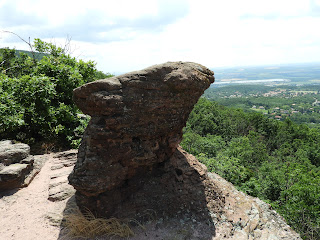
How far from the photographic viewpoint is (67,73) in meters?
11.9

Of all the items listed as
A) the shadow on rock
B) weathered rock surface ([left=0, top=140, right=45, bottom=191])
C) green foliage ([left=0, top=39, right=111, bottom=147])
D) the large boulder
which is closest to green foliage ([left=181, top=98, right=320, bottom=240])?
the shadow on rock

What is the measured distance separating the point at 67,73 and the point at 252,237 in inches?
430

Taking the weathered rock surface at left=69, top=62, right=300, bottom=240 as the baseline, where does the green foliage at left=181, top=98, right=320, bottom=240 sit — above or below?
below

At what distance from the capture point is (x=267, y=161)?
19578 millimetres

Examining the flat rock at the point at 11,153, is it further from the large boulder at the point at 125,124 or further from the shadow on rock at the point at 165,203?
the large boulder at the point at 125,124

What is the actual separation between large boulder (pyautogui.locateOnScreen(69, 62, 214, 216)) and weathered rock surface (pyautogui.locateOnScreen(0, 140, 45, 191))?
3.06m

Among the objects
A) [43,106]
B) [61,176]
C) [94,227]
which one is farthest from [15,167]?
[94,227]

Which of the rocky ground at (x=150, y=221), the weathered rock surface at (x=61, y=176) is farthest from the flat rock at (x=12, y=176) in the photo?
Answer: the weathered rock surface at (x=61, y=176)

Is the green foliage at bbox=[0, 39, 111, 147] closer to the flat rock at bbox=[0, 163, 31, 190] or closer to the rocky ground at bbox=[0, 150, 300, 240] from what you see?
the flat rock at bbox=[0, 163, 31, 190]

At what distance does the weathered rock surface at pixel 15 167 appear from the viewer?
755 cm

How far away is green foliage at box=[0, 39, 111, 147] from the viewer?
9.95 metres

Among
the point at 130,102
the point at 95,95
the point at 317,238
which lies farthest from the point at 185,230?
the point at 317,238

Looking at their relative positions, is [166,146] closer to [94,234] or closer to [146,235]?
[146,235]

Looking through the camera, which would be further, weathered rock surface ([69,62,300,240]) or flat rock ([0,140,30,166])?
flat rock ([0,140,30,166])
